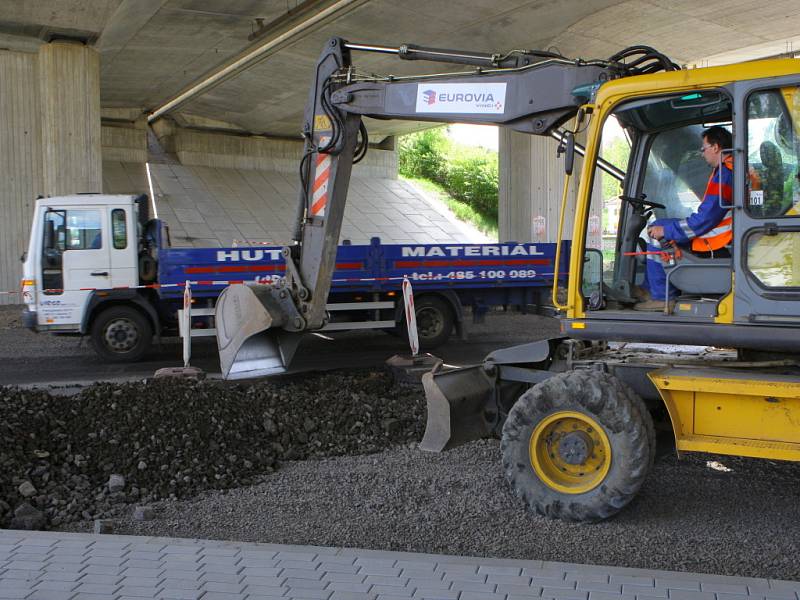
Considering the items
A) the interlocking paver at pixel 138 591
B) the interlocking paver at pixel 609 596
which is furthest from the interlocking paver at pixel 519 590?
the interlocking paver at pixel 138 591

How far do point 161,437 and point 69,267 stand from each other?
6429 millimetres

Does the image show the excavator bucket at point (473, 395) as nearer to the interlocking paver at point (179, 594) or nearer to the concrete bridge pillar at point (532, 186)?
the interlocking paver at point (179, 594)

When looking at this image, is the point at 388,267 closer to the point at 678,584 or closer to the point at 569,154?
the point at 569,154

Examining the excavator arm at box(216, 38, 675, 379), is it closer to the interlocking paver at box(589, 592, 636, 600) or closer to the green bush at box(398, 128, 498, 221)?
the interlocking paver at box(589, 592, 636, 600)

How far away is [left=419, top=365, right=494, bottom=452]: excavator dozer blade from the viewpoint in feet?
17.8

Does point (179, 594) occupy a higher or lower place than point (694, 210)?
lower

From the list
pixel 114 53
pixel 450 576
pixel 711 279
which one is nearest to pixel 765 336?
pixel 711 279

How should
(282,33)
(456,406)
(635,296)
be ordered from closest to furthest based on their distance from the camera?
(635,296)
(456,406)
(282,33)

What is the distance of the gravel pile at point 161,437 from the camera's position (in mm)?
5426

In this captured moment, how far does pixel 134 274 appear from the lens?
38.7 feet

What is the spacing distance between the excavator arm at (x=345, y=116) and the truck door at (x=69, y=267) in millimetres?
4515

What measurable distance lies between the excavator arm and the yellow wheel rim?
86.6 inches

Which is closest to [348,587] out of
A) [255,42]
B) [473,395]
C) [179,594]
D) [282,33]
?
[179,594]

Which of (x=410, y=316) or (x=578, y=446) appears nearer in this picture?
(x=578, y=446)
